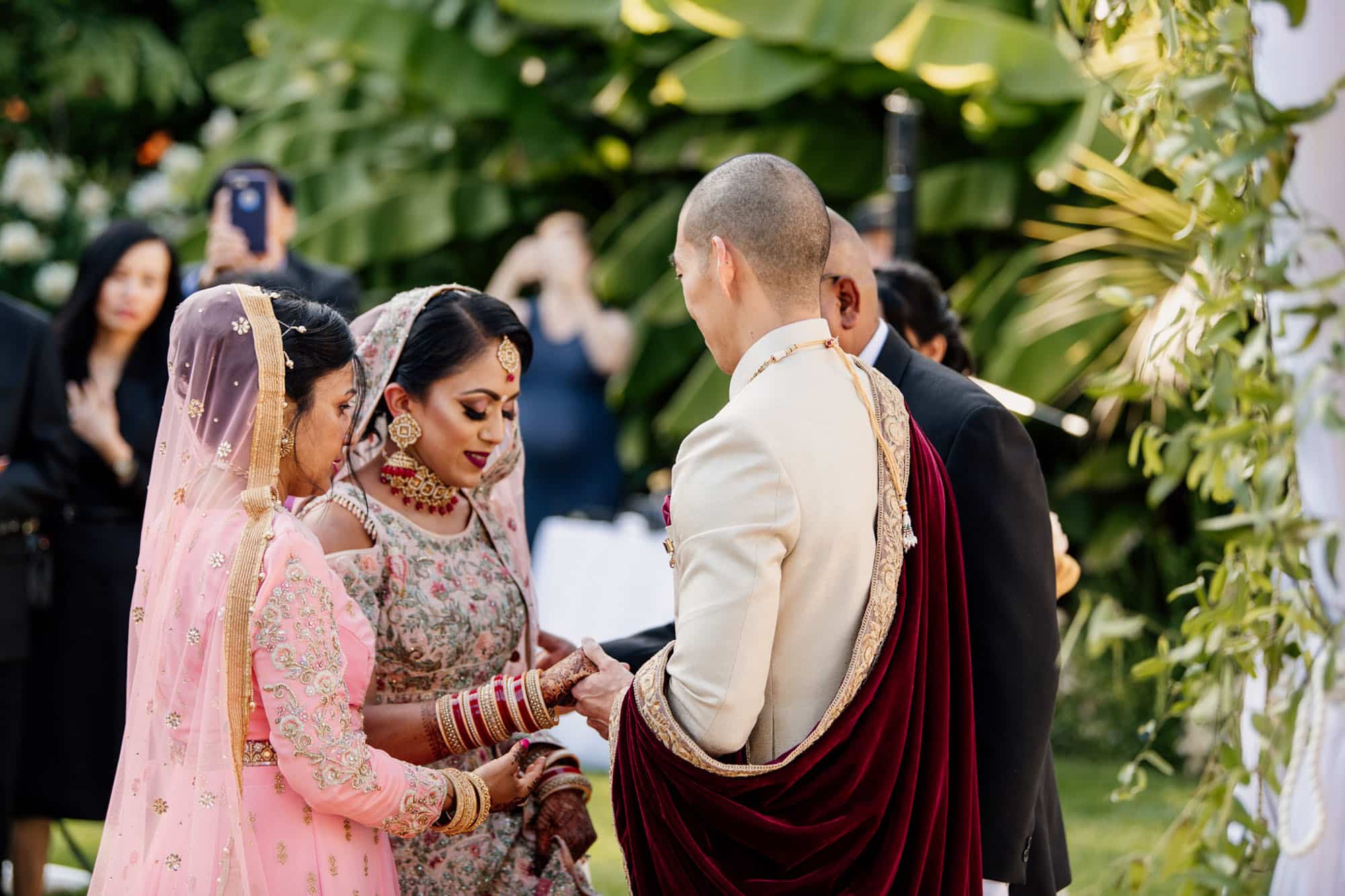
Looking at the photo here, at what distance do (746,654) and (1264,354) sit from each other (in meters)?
0.91

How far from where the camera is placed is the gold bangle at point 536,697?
9.41 feet

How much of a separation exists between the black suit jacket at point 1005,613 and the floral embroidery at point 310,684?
→ 1139 millimetres

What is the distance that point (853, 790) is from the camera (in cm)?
250

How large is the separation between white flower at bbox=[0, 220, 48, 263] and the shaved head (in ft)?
22.5

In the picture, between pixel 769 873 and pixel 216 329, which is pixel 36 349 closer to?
pixel 216 329

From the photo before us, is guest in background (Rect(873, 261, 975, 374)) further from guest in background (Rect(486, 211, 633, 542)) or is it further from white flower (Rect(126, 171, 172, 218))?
white flower (Rect(126, 171, 172, 218))

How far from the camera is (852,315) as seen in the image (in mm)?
3225

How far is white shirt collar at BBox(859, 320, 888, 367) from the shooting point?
325cm

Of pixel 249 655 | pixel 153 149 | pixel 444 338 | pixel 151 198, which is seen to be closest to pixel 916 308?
pixel 444 338

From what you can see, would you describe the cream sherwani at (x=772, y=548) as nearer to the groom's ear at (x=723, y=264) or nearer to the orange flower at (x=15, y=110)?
the groom's ear at (x=723, y=264)

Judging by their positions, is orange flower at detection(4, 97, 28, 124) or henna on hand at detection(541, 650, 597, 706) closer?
henna on hand at detection(541, 650, 597, 706)

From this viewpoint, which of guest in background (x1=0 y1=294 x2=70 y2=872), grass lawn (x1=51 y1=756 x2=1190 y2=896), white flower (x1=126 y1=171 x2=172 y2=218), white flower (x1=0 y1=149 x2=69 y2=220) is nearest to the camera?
guest in background (x1=0 y1=294 x2=70 y2=872)

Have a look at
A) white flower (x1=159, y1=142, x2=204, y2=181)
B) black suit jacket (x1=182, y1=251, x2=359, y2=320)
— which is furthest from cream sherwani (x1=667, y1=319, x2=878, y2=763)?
white flower (x1=159, y1=142, x2=204, y2=181)

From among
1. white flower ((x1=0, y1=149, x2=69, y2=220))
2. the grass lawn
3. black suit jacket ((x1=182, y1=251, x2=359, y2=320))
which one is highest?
white flower ((x1=0, y1=149, x2=69, y2=220))
